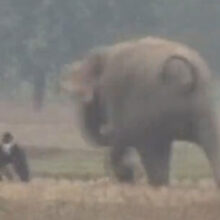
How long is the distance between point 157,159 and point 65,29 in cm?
4225

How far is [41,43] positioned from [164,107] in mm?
42243

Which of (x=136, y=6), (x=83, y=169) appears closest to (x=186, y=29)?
(x=136, y=6)

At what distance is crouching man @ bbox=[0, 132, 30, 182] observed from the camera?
901 inches

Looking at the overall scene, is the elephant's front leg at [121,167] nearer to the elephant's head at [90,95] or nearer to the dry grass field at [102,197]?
the dry grass field at [102,197]

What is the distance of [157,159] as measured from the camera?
20375 millimetres

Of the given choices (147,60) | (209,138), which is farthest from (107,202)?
(147,60)

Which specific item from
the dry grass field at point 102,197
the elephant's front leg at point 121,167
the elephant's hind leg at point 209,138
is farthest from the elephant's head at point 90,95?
the elephant's hind leg at point 209,138

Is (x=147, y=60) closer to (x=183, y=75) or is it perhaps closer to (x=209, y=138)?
(x=183, y=75)

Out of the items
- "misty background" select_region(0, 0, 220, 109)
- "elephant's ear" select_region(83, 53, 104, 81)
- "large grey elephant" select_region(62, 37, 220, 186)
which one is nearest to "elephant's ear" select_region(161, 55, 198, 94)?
"large grey elephant" select_region(62, 37, 220, 186)

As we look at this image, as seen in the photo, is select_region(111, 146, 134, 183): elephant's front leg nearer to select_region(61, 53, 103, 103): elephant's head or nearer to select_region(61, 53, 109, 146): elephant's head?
select_region(61, 53, 109, 146): elephant's head

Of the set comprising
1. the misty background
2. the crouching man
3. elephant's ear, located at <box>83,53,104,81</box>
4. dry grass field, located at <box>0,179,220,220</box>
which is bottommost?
the misty background

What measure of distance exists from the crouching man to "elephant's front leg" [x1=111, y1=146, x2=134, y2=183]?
1.90 metres

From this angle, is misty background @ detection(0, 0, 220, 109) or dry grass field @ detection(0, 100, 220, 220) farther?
misty background @ detection(0, 0, 220, 109)

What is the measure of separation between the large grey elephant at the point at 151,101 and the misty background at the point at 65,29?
38578mm
